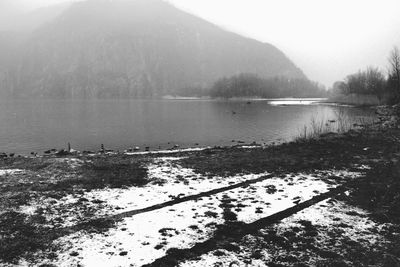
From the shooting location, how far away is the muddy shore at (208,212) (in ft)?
29.3

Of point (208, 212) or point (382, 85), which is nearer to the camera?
point (208, 212)

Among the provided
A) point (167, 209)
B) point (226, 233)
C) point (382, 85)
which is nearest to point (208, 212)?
point (167, 209)

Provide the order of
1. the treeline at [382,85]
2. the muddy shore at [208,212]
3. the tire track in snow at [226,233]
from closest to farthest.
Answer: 1. the tire track in snow at [226,233]
2. the muddy shore at [208,212]
3. the treeline at [382,85]

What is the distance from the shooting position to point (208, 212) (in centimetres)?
1179

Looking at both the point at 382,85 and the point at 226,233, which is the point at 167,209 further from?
the point at 382,85

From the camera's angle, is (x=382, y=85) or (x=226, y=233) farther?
(x=382, y=85)

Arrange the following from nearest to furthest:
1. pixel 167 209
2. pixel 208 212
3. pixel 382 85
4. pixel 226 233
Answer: pixel 226 233, pixel 208 212, pixel 167 209, pixel 382 85

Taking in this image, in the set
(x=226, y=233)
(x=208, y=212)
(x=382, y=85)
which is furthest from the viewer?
(x=382, y=85)

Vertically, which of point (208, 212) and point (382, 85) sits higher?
point (382, 85)

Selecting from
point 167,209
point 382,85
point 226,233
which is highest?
point 382,85

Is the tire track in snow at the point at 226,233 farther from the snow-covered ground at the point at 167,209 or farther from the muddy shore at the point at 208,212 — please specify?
the snow-covered ground at the point at 167,209

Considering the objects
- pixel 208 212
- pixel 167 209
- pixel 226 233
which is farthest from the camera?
pixel 167 209

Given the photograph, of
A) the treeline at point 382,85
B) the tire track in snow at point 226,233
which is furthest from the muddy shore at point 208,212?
the treeline at point 382,85

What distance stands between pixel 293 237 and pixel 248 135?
4293 centimetres
